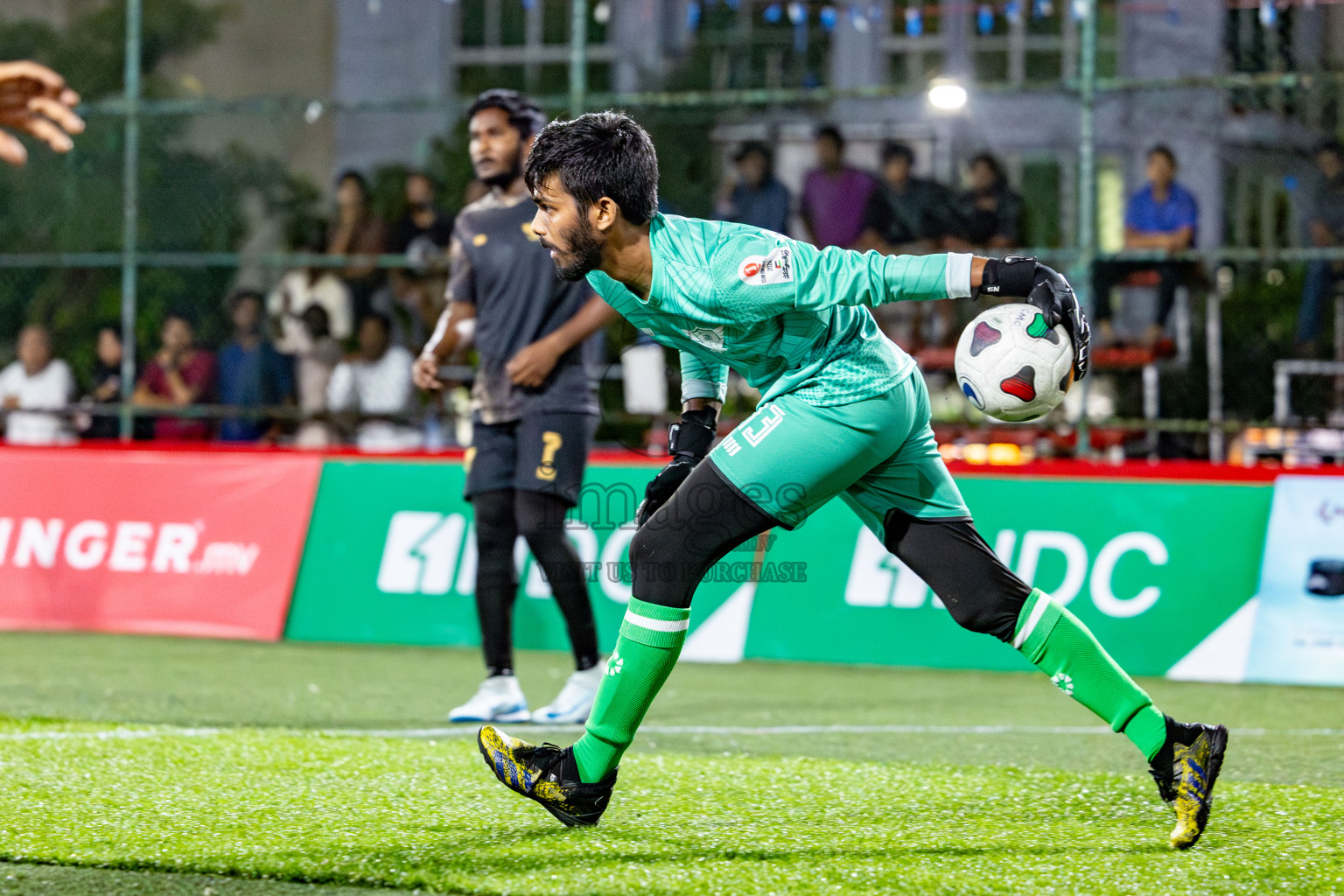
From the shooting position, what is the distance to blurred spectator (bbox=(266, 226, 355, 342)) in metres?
12.2

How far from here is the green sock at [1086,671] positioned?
4.14 meters

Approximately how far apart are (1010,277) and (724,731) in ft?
9.60

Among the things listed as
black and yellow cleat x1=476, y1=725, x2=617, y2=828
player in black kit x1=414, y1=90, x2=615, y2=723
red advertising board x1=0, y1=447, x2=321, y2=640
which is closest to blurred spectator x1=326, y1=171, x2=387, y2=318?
red advertising board x1=0, y1=447, x2=321, y2=640

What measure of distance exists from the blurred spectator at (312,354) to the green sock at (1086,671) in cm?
860

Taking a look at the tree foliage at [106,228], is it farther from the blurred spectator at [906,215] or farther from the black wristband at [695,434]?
the black wristband at [695,434]

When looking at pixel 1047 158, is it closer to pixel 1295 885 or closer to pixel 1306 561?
pixel 1306 561

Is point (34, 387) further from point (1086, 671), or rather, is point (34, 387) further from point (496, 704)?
point (1086, 671)

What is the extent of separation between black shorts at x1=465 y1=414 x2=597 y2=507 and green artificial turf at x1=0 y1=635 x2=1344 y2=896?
95 cm

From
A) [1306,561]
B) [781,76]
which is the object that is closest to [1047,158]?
[781,76]

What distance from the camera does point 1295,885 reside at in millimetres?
3699

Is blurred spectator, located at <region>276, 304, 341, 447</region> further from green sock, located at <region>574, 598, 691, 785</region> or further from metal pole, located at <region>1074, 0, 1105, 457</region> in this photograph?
green sock, located at <region>574, 598, 691, 785</region>

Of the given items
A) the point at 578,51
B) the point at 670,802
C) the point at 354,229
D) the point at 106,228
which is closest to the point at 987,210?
the point at 578,51

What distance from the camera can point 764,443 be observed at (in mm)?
4020

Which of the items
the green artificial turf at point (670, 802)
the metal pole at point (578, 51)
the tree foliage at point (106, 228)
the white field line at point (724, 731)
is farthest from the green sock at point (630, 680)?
the tree foliage at point (106, 228)
